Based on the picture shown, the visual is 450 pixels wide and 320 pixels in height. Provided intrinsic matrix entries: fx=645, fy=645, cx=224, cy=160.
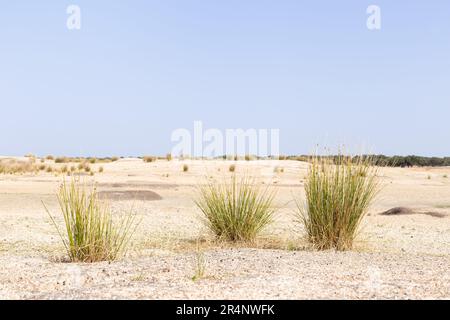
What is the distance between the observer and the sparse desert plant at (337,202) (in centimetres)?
877

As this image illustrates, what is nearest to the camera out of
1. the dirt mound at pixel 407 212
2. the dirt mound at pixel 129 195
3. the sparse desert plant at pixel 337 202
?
the sparse desert plant at pixel 337 202

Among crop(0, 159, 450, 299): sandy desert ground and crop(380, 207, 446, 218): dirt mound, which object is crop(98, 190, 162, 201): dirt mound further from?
crop(380, 207, 446, 218): dirt mound

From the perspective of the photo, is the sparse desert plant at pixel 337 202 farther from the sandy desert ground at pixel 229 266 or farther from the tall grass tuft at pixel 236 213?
the tall grass tuft at pixel 236 213

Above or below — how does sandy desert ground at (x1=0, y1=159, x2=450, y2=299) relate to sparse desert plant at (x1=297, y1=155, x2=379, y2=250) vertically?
below

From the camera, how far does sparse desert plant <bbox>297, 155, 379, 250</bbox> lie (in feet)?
28.8

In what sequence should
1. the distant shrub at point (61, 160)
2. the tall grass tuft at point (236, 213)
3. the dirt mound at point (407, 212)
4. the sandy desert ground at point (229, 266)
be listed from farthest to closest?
the distant shrub at point (61, 160) → the dirt mound at point (407, 212) → the tall grass tuft at point (236, 213) → the sandy desert ground at point (229, 266)

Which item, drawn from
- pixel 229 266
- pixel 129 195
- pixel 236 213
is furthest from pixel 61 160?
pixel 229 266

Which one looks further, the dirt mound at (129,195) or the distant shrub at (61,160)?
the distant shrub at (61,160)

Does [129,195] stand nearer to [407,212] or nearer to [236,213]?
[407,212]

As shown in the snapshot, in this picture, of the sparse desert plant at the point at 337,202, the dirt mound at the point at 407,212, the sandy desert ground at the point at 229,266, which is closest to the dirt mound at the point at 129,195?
the sandy desert ground at the point at 229,266

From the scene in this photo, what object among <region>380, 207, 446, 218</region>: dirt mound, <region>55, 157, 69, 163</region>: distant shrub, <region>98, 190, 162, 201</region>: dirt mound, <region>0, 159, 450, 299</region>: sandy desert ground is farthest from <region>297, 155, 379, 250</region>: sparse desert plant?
A: <region>55, 157, 69, 163</region>: distant shrub

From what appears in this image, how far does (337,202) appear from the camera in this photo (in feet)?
28.8
